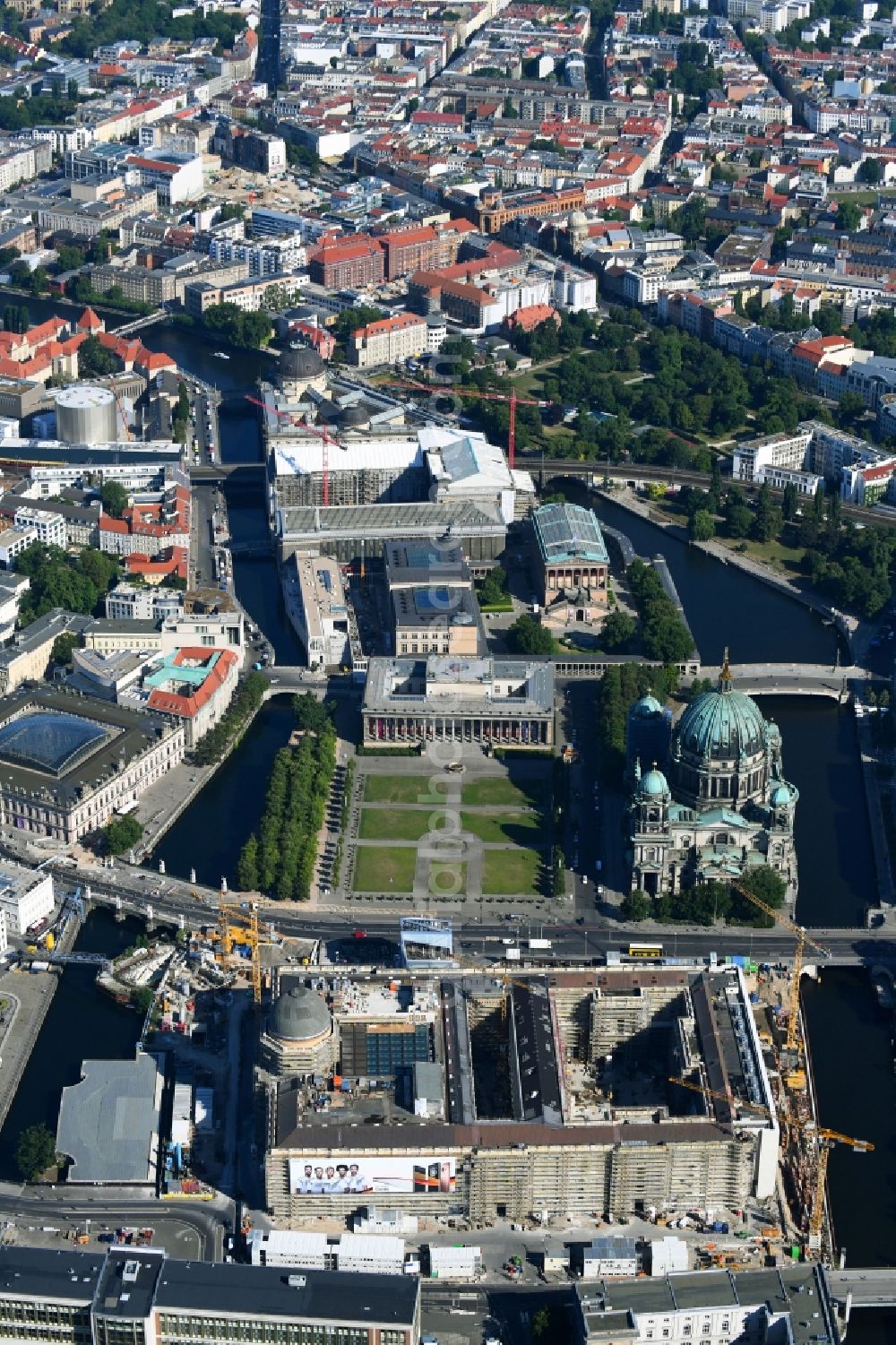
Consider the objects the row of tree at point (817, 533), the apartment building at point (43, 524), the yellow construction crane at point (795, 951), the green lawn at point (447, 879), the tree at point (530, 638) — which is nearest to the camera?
the yellow construction crane at point (795, 951)

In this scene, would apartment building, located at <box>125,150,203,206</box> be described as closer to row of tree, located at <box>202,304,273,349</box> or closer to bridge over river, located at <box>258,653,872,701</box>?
row of tree, located at <box>202,304,273,349</box>

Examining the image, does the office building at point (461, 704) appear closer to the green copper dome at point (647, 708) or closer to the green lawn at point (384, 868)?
the green copper dome at point (647, 708)

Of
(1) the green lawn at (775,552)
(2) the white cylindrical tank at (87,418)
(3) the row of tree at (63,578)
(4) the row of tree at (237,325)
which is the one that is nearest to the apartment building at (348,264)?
(4) the row of tree at (237,325)

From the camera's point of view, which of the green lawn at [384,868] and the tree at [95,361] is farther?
the tree at [95,361]

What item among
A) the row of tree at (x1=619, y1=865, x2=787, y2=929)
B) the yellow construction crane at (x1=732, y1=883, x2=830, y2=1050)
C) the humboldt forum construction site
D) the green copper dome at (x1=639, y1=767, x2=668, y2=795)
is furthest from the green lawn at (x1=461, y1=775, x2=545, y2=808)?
the humboldt forum construction site

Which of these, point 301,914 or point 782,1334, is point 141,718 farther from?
point 782,1334

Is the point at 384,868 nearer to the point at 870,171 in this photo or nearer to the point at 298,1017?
the point at 298,1017
